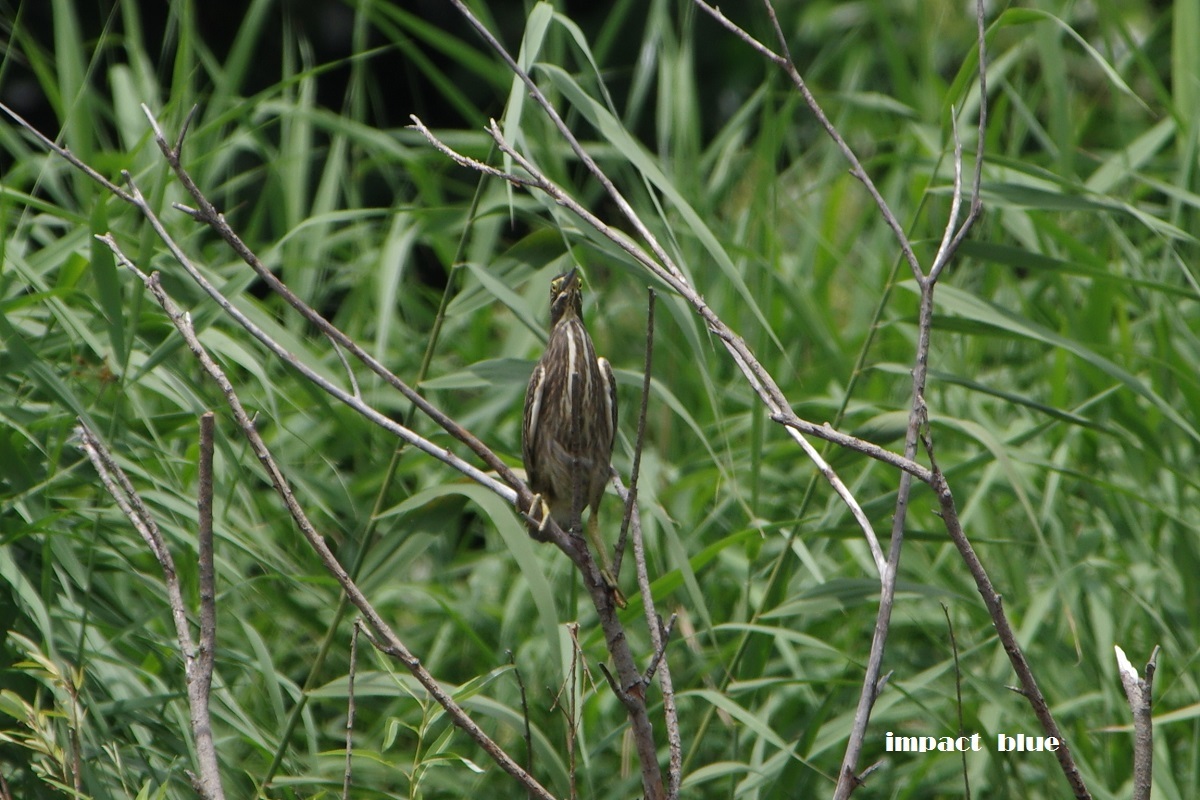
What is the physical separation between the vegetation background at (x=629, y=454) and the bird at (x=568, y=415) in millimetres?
54

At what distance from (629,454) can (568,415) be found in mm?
357

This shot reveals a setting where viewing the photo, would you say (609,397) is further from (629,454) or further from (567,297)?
(629,454)

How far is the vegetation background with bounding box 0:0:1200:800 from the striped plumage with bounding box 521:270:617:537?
6cm

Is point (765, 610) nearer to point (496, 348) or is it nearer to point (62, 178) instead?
point (496, 348)

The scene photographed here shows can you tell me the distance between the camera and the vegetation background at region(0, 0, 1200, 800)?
2102 mm

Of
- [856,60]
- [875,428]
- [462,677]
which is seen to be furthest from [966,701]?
[856,60]

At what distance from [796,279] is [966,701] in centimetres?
121

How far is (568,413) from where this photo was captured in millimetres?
2209

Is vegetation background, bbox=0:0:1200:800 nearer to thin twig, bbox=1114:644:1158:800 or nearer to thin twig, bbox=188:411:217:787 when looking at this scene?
thin twig, bbox=188:411:217:787

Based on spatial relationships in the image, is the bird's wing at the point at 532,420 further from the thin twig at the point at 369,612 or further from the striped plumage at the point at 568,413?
the thin twig at the point at 369,612

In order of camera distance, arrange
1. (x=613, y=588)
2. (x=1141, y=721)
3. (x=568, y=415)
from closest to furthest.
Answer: (x=1141, y=721) → (x=613, y=588) → (x=568, y=415)

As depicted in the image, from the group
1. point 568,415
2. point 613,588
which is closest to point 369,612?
point 613,588

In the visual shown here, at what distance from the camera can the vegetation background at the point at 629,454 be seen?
6.89ft

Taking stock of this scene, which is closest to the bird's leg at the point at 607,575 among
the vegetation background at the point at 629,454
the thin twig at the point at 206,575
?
the vegetation background at the point at 629,454
